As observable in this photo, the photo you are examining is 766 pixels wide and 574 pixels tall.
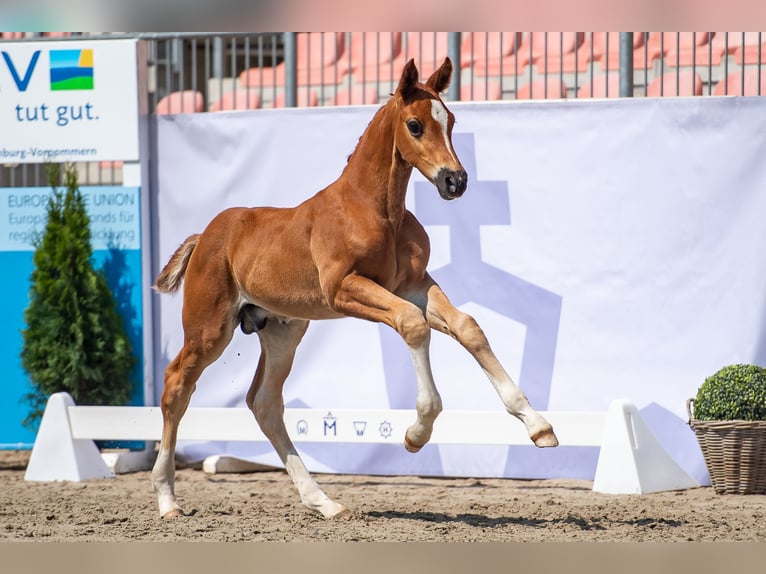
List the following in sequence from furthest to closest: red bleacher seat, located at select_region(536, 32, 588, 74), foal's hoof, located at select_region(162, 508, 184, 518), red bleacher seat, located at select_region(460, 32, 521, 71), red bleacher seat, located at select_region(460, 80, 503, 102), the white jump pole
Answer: red bleacher seat, located at select_region(460, 32, 521, 71) < red bleacher seat, located at select_region(460, 80, 503, 102) < red bleacher seat, located at select_region(536, 32, 588, 74) < the white jump pole < foal's hoof, located at select_region(162, 508, 184, 518)

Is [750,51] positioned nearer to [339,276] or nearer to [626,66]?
[626,66]

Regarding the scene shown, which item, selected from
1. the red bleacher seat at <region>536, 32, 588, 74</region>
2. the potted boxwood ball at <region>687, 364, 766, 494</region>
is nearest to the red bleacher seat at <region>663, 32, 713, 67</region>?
the red bleacher seat at <region>536, 32, 588, 74</region>

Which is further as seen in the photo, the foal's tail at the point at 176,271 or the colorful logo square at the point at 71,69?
the colorful logo square at the point at 71,69

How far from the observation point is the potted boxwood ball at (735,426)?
18.8 feet

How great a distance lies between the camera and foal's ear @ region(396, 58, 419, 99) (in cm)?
418

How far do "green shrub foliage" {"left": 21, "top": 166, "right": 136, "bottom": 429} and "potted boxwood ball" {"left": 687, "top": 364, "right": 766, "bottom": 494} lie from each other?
13.4 feet

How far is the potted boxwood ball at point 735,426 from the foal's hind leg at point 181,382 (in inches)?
111

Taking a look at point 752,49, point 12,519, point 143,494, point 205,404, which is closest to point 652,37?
point 752,49

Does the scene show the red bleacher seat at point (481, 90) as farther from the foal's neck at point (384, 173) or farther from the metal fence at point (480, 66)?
the foal's neck at point (384, 173)

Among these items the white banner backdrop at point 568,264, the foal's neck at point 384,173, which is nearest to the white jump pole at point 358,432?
the white banner backdrop at point 568,264

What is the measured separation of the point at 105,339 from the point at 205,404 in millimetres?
872

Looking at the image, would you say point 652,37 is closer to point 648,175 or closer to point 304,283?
point 648,175

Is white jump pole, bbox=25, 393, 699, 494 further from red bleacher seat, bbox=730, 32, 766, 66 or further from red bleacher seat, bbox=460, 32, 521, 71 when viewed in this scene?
red bleacher seat, bbox=460, 32, 521, 71

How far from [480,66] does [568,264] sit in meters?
2.70
